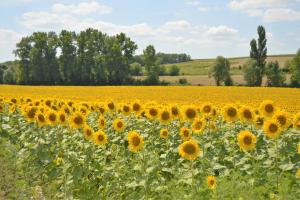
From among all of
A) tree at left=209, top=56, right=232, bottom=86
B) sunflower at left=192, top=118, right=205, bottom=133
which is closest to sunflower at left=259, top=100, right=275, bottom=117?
sunflower at left=192, top=118, right=205, bottom=133

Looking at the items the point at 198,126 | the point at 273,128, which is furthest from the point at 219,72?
the point at 273,128

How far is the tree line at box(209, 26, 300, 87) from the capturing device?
75062mm

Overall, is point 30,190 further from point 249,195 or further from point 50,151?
point 249,195

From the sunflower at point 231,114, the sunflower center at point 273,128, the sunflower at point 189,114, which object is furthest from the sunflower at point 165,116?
the sunflower center at point 273,128

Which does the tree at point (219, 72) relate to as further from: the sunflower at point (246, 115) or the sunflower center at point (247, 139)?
the sunflower center at point (247, 139)

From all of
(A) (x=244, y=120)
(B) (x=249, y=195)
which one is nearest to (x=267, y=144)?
(A) (x=244, y=120)

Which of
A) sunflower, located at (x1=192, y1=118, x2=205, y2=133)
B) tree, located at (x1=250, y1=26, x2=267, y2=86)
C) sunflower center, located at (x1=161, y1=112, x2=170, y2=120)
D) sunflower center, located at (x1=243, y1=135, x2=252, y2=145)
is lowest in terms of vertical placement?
sunflower center, located at (x1=243, y1=135, x2=252, y2=145)

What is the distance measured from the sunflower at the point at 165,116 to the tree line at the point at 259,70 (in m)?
62.7

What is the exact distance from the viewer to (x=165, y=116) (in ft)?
33.9

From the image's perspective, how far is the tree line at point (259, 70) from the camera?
75.1m

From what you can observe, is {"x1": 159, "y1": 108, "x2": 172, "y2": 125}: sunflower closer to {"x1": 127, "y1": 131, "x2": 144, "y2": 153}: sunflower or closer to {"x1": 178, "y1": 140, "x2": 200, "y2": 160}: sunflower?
{"x1": 127, "y1": 131, "x2": 144, "y2": 153}: sunflower

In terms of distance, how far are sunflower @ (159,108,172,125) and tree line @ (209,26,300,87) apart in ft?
206

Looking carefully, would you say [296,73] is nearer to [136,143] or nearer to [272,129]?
[272,129]

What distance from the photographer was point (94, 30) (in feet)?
275
